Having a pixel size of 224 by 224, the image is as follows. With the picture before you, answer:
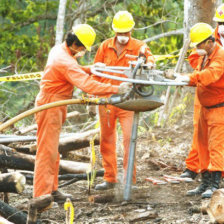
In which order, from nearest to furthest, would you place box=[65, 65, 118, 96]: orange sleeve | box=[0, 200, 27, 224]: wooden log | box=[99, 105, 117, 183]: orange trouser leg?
box=[0, 200, 27, 224]: wooden log, box=[65, 65, 118, 96]: orange sleeve, box=[99, 105, 117, 183]: orange trouser leg

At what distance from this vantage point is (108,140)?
22.5 feet

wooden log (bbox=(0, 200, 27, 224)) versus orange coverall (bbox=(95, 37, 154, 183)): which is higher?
orange coverall (bbox=(95, 37, 154, 183))

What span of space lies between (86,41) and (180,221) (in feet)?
7.15

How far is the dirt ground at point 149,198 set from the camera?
5426 millimetres

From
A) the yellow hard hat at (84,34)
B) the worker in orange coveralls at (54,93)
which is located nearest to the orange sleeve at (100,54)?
the worker in orange coveralls at (54,93)

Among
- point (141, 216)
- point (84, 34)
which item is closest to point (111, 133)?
point (84, 34)

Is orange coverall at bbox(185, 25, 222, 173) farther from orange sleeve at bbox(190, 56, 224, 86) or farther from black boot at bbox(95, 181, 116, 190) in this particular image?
black boot at bbox(95, 181, 116, 190)

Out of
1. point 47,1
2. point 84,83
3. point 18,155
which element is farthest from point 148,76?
point 47,1

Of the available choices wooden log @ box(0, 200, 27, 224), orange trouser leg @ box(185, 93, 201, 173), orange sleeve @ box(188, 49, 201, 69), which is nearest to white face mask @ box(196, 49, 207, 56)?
orange sleeve @ box(188, 49, 201, 69)

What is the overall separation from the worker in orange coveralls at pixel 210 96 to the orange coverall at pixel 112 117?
72 cm

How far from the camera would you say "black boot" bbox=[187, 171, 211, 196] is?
6410 millimetres

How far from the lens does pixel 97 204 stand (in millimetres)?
6117

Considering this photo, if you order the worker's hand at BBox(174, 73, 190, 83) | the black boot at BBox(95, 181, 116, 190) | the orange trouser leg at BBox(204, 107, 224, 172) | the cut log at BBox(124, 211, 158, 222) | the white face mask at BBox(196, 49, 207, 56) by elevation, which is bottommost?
the black boot at BBox(95, 181, 116, 190)

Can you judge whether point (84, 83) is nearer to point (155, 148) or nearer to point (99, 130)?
point (99, 130)
